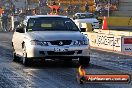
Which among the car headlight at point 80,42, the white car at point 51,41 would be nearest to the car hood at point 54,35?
the white car at point 51,41

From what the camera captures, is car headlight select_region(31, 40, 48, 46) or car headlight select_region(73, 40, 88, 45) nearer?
car headlight select_region(31, 40, 48, 46)

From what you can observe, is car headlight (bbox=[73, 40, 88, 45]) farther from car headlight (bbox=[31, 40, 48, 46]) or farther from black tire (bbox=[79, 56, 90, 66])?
car headlight (bbox=[31, 40, 48, 46])

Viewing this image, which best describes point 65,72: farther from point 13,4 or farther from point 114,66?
point 13,4

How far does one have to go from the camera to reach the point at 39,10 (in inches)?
2343

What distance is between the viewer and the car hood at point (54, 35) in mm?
13570

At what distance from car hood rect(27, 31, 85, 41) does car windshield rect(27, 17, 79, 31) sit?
451 millimetres

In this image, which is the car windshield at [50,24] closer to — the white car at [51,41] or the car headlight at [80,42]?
the white car at [51,41]

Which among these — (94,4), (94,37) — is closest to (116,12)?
(94,4)

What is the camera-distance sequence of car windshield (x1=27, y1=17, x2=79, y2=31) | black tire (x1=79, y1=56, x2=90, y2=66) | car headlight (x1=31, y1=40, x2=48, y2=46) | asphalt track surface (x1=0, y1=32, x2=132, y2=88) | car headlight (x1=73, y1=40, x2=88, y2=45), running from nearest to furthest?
asphalt track surface (x1=0, y1=32, x2=132, y2=88)
car headlight (x1=31, y1=40, x2=48, y2=46)
car headlight (x1=73, y1=40, x2=88, y2=45)
black tire (x1=79, y1=56, x2=90, y2=66)
car windshield (x1=27, y1=17, x2=79, y2=31)

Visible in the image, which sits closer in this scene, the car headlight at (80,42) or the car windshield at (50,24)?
the car headlight at (80,42)

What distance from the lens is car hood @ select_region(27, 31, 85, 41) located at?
1357cm

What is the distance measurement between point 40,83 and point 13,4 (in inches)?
2160

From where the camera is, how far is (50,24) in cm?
1481

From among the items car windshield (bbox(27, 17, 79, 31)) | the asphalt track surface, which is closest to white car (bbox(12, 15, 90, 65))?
car windshield (bbox(27, 17, 79, 31))
